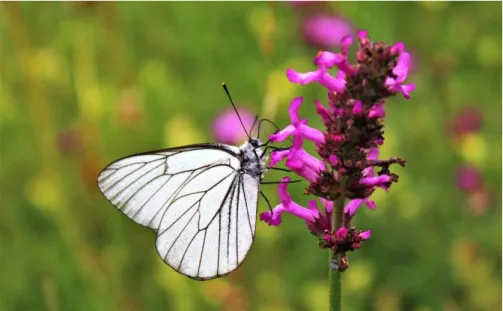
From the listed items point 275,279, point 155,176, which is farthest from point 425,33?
point 155,176

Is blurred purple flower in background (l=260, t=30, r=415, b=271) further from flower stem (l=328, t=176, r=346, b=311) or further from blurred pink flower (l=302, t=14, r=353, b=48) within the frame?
blurred pink flower (l=302, t=14, r=353, b=48)

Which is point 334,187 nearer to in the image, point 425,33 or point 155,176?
point 155,176

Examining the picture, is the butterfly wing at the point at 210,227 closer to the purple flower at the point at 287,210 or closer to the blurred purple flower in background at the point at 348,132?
the purple flower at the point at 287,210

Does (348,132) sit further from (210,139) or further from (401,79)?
(210,139)

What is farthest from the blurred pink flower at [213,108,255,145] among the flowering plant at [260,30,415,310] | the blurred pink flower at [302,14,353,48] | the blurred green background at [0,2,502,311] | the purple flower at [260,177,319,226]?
the flowering plant at [260,30,415,310]

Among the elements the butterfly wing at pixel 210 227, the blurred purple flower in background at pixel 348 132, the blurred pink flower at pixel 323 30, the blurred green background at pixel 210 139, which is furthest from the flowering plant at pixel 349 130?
the blurred pink flower at pixel 323 30
